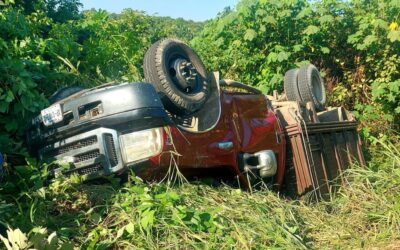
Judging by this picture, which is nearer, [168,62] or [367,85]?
[168,62]

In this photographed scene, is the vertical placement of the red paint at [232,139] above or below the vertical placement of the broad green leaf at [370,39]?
below

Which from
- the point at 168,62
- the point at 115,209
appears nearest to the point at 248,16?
the point at 168,62

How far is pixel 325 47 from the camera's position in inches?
400

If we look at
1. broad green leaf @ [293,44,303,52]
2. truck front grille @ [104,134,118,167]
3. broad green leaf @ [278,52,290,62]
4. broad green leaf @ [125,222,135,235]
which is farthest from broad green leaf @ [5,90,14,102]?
broad green leaf @ [293,44,303,52]

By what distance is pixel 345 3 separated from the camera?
1048cm

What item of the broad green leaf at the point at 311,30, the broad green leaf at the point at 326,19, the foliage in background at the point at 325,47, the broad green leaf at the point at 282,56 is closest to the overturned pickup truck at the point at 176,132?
the broad green leaf at the point at 282,56

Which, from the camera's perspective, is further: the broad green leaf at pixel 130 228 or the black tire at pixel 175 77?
the black tire at pixel 175 77

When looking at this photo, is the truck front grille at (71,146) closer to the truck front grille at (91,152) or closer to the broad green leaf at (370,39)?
the truck front grille at (91,152)

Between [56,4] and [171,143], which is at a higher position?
[56,4]

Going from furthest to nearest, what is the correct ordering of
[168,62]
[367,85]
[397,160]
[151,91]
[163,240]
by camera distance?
1. [367,85]
2. [397,160]
3. [168,62]
4. [151,91]
5. [163,240]

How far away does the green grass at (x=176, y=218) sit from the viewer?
9.80ft

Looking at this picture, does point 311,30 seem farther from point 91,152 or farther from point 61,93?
point 91,152

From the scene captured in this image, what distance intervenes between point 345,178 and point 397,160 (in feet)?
2.24

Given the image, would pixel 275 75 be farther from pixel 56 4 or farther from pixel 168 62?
pixel 168 62
